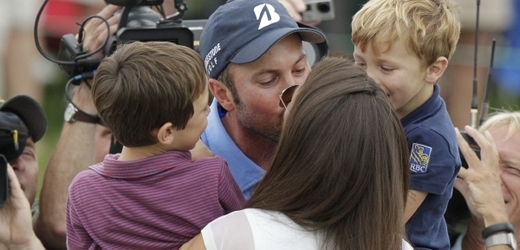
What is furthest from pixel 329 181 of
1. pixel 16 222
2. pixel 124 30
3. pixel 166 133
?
pixel 16 222

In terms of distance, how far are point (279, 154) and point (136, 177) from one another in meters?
0.41

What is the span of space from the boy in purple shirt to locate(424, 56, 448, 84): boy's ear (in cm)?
84

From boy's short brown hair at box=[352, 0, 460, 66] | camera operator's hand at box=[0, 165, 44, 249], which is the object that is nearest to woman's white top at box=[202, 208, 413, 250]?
boy's short brown hair at box=[352, 0, 460, 66]

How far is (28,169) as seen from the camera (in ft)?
13.2

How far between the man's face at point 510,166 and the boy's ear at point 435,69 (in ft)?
3.14

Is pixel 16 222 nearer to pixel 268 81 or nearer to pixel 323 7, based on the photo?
pixel 268 81

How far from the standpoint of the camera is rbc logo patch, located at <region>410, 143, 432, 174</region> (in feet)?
9.41

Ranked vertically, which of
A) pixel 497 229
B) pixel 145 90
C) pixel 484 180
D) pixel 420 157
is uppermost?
pixel 145 90

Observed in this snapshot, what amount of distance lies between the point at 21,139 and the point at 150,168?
1.40 meters

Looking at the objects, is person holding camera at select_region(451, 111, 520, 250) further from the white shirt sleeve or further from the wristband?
the white shirt sleeve

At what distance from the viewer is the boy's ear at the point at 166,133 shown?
8.00 ft

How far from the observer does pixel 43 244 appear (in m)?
4.03

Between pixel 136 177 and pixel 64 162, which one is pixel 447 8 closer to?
pixel 136 177

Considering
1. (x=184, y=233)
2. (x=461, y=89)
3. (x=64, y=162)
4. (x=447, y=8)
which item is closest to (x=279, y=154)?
(x=184, y=233)
